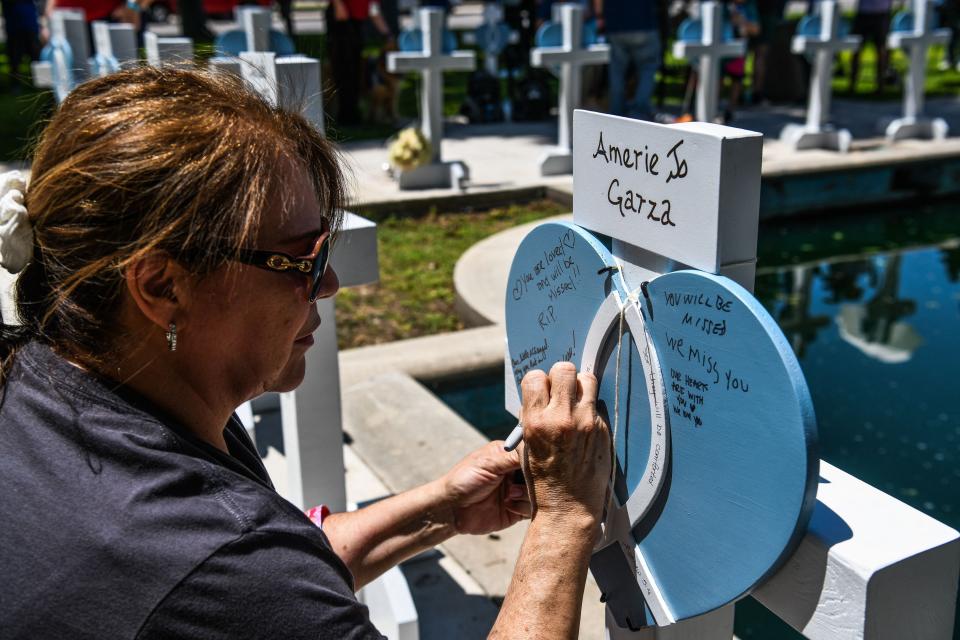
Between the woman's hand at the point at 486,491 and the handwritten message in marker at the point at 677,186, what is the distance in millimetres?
421

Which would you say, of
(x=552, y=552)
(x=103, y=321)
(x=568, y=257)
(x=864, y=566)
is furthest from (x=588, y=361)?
(x=103, y=321)

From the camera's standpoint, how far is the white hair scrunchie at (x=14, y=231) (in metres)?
1.07

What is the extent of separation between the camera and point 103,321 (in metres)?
1.08

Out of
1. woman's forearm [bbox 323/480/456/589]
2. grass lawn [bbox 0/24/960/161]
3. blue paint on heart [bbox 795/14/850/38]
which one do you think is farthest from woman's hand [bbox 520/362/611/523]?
grass lawn [bbox 0/24/960/161]

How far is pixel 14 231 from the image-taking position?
1.08 m

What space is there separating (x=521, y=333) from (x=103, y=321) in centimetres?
63

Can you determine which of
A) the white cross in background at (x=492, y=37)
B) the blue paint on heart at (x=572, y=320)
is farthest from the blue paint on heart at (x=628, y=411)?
the white cross in background at (x=492, y=37)

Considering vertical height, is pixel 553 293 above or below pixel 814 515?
above

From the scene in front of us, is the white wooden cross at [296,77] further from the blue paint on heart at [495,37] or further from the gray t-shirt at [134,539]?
the blue paint on heart at [495,37]

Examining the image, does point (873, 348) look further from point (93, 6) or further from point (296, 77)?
point (93, 6)

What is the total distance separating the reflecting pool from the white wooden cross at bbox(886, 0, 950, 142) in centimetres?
178

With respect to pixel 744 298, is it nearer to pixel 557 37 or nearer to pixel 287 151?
pixel 287 151

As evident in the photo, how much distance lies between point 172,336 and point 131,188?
179 millimetres

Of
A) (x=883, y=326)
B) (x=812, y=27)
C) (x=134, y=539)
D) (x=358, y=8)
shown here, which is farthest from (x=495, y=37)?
(x=134, y=539)
